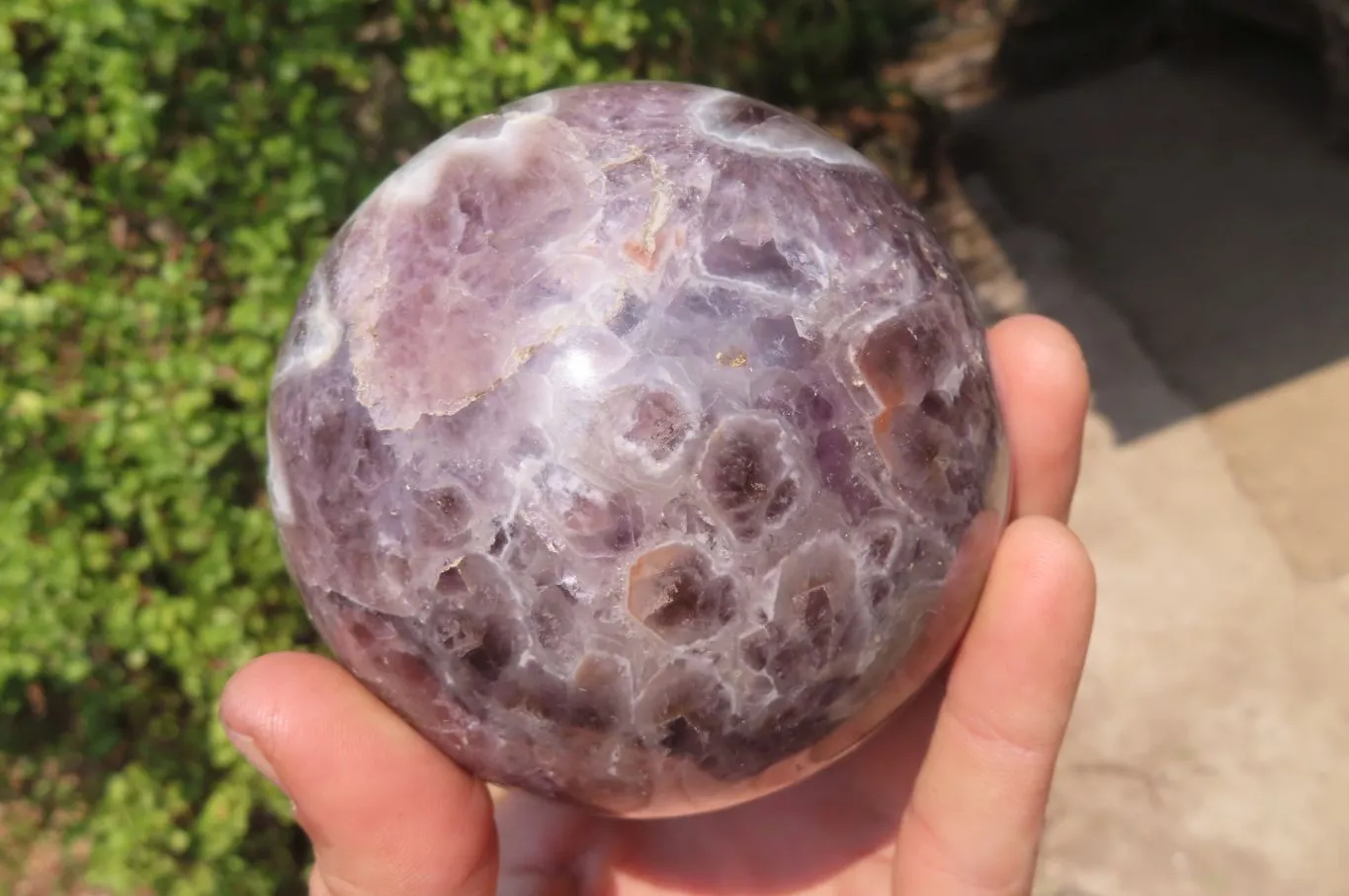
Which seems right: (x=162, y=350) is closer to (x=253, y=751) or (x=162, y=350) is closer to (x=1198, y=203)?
(x=253, y=751)

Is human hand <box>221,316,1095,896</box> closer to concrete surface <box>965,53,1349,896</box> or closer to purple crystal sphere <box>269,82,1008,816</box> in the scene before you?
purple crystal sphere <box>269,82,1008,816</box>

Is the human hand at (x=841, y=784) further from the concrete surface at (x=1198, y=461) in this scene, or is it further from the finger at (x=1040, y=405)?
the concrete surface at (x=1198, y=461)

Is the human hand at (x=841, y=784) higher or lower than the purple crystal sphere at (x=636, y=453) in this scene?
lower

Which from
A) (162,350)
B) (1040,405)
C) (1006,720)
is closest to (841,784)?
(1006,720)

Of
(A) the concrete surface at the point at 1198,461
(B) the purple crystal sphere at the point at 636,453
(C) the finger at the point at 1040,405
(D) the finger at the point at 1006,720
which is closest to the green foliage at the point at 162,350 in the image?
(B) the purple crystal sphere at the point at 636,453

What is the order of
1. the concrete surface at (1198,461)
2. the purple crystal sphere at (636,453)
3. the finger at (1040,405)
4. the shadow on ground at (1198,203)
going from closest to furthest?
the purple crystal sphere at (636,453), the finger at (1040,405), the concrete surface at (1198,461), the shadow on ground at (1198,203)

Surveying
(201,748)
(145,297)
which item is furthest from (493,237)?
(201,748)

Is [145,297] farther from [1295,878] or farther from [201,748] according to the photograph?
[1295,878]
